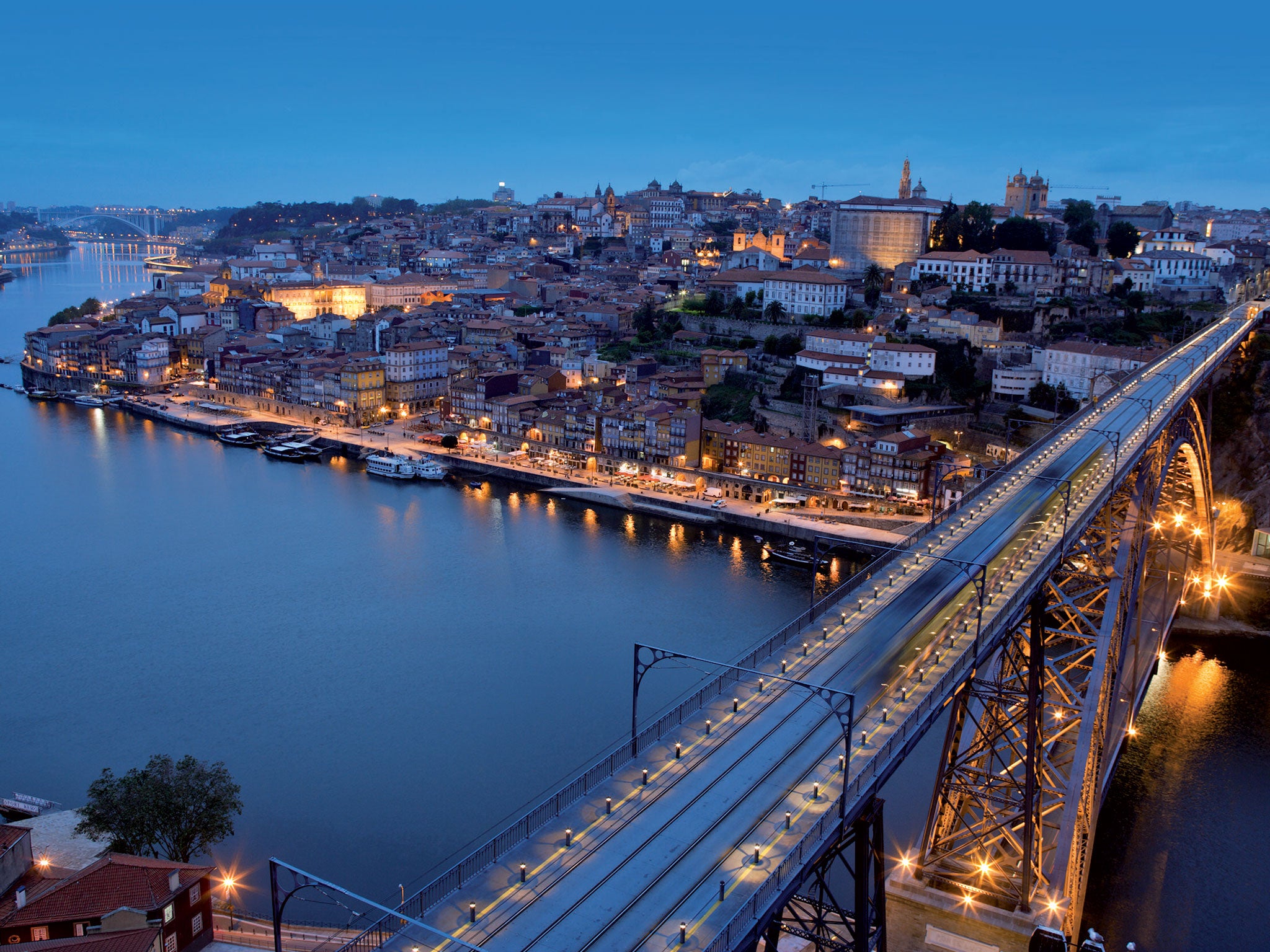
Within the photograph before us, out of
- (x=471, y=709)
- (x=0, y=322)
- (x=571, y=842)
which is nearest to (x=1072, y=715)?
(x=571, y=842)

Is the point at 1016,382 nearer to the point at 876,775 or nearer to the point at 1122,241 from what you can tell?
the point at 1122,241

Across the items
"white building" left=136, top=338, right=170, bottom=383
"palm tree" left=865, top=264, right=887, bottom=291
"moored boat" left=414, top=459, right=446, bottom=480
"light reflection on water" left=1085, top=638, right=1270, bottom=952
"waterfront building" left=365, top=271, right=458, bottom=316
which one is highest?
"palm tree" left=865, top=264, right=887, bottom=291

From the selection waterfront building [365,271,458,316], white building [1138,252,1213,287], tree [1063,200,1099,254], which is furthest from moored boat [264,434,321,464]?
white building [1138,252,1213,287]

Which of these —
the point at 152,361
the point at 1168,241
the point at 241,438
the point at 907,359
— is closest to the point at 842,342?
the point at 907,359

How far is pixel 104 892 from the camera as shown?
604cm

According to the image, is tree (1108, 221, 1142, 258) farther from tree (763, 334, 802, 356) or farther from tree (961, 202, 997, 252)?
tree (763, 334, 802, 356)

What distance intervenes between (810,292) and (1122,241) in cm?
950

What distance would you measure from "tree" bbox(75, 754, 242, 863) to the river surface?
30.8 inches

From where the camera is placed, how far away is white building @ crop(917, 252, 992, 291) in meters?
25.0

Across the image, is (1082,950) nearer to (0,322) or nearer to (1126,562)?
(1126,562)

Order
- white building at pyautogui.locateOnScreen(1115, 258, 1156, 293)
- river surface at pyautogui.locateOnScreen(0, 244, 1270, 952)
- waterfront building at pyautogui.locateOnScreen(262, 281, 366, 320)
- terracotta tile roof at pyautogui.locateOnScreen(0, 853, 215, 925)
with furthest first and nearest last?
waterfront building at pyautogui.locateOnScreen(262, 281, 366, 320) → white building at pyautogui.locateOnScreen(1115, 258, 1156, 293) → river surface at pyautogui.locateOnScreen(0, 244, 1270, 952) → terracotta tile roof at pyautogui.locateOnScreen(0, 853, 215, 925)

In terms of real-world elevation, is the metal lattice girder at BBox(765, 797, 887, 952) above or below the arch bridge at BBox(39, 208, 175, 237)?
below

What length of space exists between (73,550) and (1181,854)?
49.4 ft

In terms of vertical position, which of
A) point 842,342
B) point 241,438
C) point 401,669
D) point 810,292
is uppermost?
point 810,292
